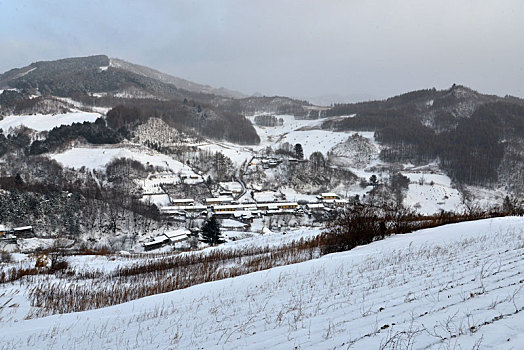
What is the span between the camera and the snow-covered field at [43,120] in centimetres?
9081

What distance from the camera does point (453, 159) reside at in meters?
96.2

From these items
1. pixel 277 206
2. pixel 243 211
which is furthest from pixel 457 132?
pixel 243 211

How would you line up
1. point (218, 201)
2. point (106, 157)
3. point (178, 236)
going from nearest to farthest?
1. point (178, 236)
2. point (218, 201)
3. point (106, 157)

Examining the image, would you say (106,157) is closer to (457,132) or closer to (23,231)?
(23,231)

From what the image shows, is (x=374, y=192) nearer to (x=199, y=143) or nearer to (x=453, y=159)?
(x=453, y=159)

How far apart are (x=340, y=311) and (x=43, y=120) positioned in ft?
380

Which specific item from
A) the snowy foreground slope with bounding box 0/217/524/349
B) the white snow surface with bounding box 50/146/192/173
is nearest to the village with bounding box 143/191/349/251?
the white snow surface with bounding box 50/146/192/173

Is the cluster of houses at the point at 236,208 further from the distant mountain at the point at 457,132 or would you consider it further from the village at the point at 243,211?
the distant mountain at the point at 457,132

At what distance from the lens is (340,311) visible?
171 inches

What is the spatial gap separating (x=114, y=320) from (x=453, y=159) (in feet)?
362

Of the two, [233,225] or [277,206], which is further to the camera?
[277,206]

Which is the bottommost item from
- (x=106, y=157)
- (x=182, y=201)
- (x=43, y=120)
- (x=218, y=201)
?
(x=218, y=201)

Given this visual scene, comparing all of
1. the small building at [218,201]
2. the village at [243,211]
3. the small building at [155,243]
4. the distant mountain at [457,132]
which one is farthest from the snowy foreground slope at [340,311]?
the distant mountain at [457,132]

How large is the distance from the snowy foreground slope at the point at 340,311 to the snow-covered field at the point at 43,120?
102 metres
